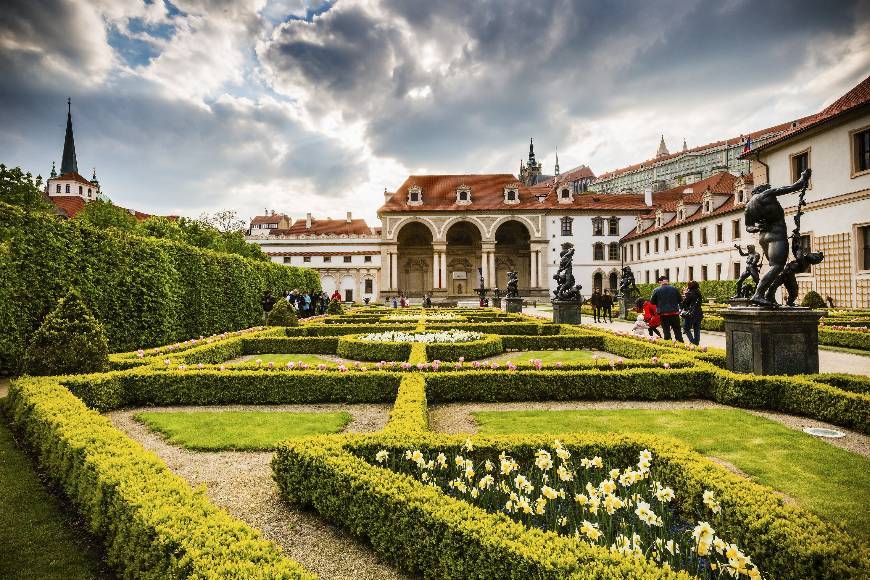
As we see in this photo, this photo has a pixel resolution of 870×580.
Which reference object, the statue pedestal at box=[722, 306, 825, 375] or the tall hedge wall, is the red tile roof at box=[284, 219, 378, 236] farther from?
the statue pedestal at box=[722, 306, 825, 375]

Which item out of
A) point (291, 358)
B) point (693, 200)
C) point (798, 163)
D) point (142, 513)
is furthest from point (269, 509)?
point (693, 200)

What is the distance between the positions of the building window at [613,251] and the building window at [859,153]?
102 ft

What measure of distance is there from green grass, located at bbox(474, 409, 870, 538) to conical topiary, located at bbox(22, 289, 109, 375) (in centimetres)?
626

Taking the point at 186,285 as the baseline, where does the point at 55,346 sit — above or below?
below

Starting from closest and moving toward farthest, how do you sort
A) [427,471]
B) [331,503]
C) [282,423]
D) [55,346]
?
[331,503] → [427,471] → [282,423] → [55,346]

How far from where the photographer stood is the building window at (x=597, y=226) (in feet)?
160

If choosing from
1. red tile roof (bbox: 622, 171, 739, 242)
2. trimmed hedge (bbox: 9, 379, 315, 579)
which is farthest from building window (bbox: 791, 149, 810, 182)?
trimmed hedge (bbox: 9, 379, 315, 579)

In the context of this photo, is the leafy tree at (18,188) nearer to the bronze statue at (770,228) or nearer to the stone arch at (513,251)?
the bronze statue at (770,228)

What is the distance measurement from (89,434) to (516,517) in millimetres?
3776

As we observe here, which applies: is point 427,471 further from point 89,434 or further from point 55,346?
point 55,346

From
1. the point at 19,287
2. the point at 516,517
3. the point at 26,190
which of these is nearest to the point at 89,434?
the point at 516,517

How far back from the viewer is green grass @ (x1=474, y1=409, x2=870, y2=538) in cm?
362

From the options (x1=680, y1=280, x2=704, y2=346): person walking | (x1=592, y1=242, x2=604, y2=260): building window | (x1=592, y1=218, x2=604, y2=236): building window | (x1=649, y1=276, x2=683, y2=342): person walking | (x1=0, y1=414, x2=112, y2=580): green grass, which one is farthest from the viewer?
(x1=592, y1=242, x2=604, y2=260): building window

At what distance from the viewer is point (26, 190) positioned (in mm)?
25078
